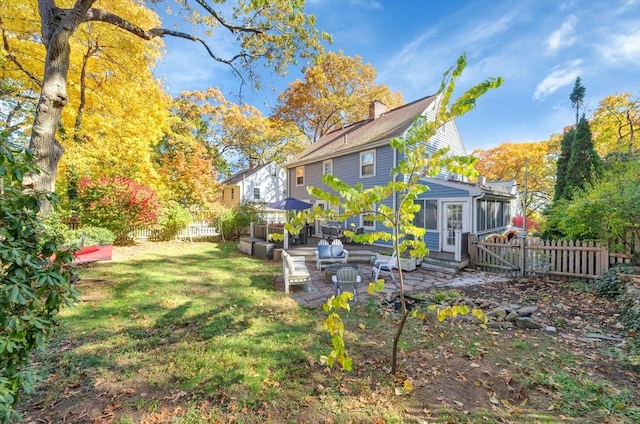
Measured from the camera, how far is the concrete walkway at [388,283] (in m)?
6.41

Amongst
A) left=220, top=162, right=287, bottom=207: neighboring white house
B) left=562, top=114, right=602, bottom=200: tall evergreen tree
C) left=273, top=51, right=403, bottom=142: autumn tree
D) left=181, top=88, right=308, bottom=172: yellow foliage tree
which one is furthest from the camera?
left=220, top=162, right=287, bottom=207: neighboring white house

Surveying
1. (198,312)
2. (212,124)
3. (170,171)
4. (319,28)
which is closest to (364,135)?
(319,28)

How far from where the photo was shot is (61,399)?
288cm

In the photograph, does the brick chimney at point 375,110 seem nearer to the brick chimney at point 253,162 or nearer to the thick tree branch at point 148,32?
the thick tree branch at point 148,32

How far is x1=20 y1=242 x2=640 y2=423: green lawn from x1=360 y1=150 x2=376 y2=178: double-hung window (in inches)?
357

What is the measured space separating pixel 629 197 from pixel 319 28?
9776mm

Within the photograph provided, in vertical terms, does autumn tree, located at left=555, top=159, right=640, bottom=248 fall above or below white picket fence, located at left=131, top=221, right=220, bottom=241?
above

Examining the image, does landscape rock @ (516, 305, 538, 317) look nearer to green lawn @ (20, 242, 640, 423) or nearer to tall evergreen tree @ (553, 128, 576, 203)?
green lawn @ (20, 242, 640, 423)

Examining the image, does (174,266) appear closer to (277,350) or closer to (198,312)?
(198,312)

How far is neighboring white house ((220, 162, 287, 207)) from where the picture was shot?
2738cm

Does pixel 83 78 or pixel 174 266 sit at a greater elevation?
pixel 83 78

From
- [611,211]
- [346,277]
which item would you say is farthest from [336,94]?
[346,277]

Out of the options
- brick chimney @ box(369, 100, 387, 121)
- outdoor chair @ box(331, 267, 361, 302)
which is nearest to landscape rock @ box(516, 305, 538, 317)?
outdoor chair @ box(331, 267, 361, 302)

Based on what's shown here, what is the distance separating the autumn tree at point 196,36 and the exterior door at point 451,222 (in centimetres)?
802
